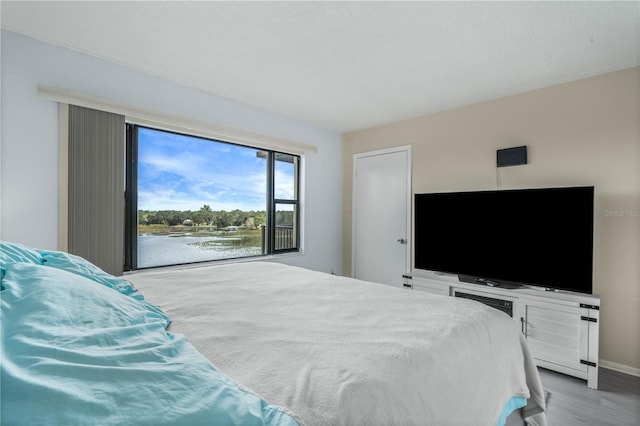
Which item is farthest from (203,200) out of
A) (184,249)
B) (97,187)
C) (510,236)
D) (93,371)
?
(510,236)

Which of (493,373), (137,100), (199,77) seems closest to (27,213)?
(137,100)

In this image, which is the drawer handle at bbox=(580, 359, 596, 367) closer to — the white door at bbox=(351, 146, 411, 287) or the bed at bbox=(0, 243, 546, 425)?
the bed at bbox=(0, 243, 546, 425)

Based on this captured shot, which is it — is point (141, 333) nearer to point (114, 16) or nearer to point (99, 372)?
point (99, 372)

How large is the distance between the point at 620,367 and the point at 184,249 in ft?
13.8

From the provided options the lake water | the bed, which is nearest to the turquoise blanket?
the bed

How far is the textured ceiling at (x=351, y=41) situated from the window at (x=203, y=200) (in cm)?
75

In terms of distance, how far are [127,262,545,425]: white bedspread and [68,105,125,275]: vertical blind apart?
0.89 metres

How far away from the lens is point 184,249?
10.8 ft

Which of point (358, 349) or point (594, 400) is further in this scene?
point (594, 400)

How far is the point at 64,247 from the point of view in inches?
93.4

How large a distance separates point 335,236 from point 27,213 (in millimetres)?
3567

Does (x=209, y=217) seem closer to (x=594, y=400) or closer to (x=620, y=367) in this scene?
(x=594, y=400)

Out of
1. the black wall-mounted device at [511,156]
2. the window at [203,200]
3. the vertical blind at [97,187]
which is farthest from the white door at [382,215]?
the vertical blind at [97,187]

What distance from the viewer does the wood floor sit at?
194 cm
